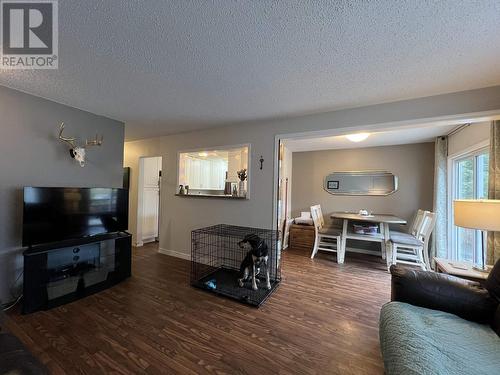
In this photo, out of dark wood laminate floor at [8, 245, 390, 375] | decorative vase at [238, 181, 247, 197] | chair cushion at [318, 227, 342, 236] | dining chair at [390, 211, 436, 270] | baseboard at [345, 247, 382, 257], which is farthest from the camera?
baseboard at [345, 247, 382, 257]

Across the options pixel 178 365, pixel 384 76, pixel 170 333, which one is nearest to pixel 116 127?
pixel 170 333

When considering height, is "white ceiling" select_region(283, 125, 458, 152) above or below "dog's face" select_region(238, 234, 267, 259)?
above

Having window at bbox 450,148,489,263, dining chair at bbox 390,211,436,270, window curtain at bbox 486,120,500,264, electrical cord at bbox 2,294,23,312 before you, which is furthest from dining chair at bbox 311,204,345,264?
electrical cord at bbox 2,294,23,312

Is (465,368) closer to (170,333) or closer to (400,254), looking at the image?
(170,333)

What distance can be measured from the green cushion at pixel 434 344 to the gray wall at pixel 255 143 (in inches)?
73.1

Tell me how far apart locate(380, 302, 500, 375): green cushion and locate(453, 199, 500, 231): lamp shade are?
0.83m

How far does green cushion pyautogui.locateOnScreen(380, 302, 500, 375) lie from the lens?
0.97 meters

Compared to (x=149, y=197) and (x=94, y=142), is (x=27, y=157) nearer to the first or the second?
(x=94, y=142)

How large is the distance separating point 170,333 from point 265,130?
8.70 feet

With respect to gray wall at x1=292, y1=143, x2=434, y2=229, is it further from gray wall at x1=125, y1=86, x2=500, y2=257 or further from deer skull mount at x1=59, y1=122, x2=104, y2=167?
deer skull mount at x1=59, y1=122, x2=104, y2=167

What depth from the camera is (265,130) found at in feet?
10.1

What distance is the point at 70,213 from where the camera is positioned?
2.37 metres

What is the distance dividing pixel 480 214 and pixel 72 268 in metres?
4.14

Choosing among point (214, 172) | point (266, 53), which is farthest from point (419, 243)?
point (214, 172)
